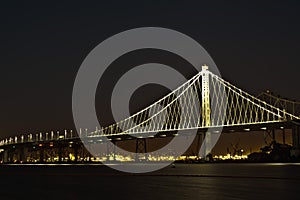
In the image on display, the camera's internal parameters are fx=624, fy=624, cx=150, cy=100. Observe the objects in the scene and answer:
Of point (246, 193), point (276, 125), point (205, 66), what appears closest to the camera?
point (246, 193)

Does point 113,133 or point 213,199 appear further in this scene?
point 113,133

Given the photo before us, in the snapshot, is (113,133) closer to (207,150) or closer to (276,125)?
(207,150)

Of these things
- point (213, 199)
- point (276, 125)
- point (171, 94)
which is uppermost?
point (171, 94)

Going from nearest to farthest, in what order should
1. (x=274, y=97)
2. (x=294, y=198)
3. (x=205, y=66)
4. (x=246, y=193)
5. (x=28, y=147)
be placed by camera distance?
(x=294, y=198), (x=246, y=193), (x=274, y=97), (x=205, y=66), (x=28, y=147)

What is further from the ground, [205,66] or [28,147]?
[205,66]

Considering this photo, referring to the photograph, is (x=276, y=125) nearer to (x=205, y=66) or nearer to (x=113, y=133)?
(x=205, y=66)

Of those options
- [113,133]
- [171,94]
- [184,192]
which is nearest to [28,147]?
[113,133]
